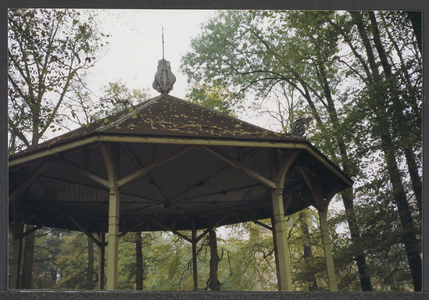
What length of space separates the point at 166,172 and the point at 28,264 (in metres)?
4.94

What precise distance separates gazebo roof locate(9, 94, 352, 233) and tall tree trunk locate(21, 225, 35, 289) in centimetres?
63

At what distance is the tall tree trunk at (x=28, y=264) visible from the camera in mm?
7308

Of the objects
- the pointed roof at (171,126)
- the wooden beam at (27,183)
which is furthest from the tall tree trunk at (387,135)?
the wooden beam at (27,183)

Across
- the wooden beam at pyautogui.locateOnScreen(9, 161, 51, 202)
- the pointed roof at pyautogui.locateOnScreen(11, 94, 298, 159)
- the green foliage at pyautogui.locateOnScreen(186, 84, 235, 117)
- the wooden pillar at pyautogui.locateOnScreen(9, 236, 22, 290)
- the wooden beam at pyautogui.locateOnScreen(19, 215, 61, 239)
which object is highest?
the green foliage at pyautogui.locateOnScreen(186, 84, 235, 117)

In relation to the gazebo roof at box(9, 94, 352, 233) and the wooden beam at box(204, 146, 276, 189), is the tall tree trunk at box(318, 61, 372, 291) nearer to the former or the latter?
the gazebo roof at box(9, 94, 352, 233)

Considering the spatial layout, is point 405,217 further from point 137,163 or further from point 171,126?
point 137,163

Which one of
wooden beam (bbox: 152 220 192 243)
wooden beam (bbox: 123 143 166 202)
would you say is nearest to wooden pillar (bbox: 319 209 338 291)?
wooden beam (bbox: 123 143 166 202)

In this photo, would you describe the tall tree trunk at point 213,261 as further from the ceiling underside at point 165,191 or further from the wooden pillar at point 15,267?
the wooden pillar at point 15,267

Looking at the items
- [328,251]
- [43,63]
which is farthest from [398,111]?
[43,63]

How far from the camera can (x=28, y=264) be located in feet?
24.8

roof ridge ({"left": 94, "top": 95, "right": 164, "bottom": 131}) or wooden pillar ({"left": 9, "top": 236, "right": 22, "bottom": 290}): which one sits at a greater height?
roof ridge ({"left": 94, "top": 95, "right": 164, "bottom": 131})

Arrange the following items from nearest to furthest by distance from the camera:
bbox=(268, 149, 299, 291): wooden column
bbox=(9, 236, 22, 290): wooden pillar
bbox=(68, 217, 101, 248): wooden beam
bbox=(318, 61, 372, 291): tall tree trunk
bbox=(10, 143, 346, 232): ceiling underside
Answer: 1. bbox=(9, 236, 22, 290): wooden pillar
2. bbox=(268, 149, 299, 291): wooden column
3. bbox=(318, 61, 372, 291): tall tree trunk
4. bbox=(10, 143, 346, 232): ceiling underside
5. bbox=(68, 217, 101, 248): wooden beam

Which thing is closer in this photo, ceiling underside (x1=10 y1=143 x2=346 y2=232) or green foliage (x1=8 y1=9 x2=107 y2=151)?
green foliage (x1=8 y1=9 x2=107 y2=151)

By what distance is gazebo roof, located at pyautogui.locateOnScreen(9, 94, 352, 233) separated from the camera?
7.60m
